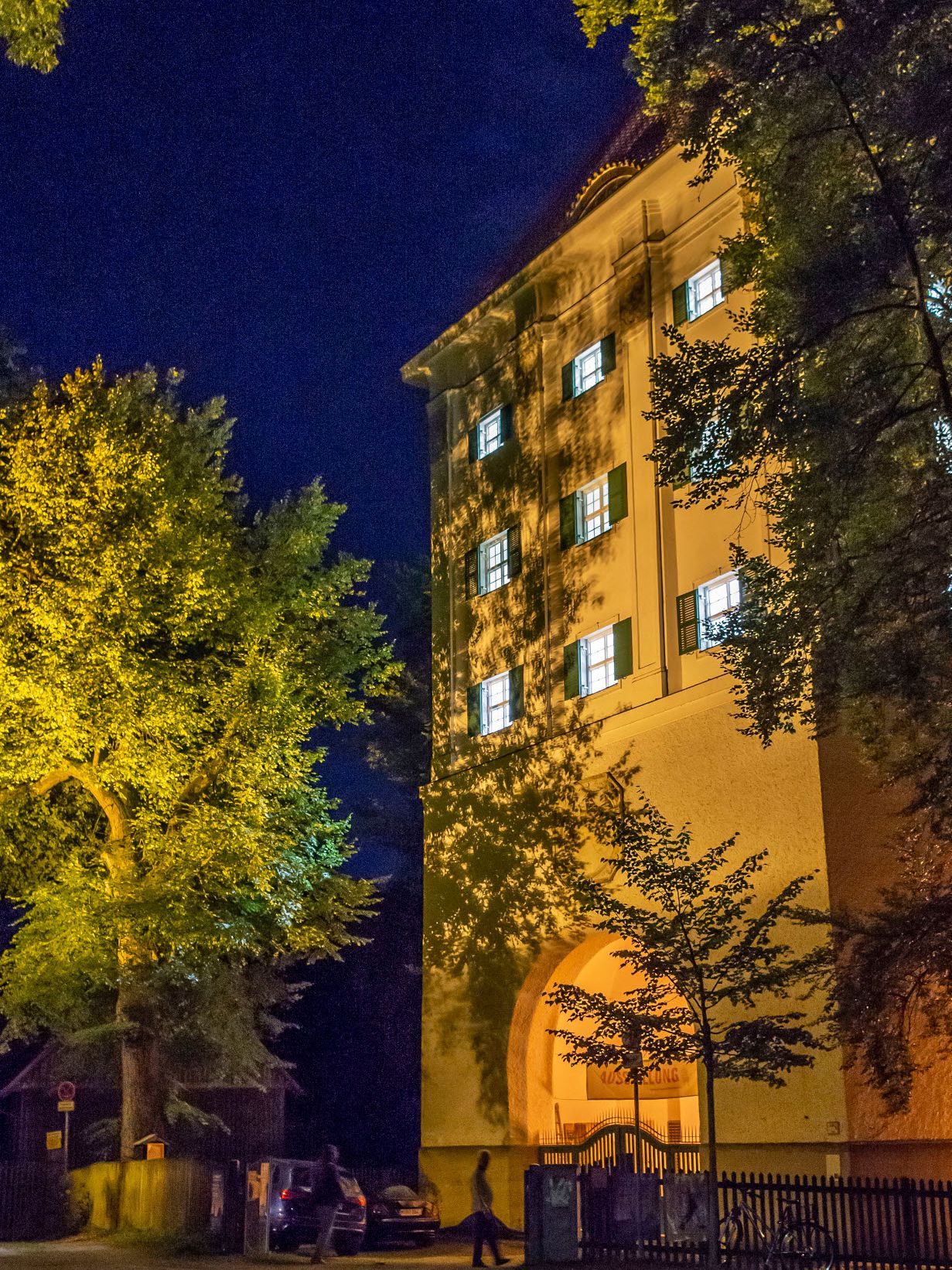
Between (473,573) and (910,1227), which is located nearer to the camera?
(910,1227)

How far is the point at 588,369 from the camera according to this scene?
28.8 m

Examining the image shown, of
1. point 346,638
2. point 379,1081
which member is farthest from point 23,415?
point 379,1081

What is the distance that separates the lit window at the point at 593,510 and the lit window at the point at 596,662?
2042 mm

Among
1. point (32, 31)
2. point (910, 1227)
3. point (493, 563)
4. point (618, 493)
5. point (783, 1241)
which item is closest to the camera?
point (32, 31)

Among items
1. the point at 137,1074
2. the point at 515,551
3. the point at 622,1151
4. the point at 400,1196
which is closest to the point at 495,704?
the point at 515,551

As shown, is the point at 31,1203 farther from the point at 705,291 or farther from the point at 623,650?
the point at 705,291

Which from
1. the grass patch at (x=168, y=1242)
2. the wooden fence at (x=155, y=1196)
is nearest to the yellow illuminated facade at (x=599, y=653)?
the wooden fence at (x=155, y=1196)

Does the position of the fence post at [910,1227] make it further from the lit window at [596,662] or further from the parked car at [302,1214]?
the lit window at [596,662]

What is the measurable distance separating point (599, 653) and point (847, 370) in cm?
1244

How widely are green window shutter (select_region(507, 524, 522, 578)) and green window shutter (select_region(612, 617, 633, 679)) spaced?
3801 mm

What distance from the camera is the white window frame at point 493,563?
30.2 metres

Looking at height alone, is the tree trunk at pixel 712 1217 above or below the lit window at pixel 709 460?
below

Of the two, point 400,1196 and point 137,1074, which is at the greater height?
point 137,1074

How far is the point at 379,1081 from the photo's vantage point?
161ft
